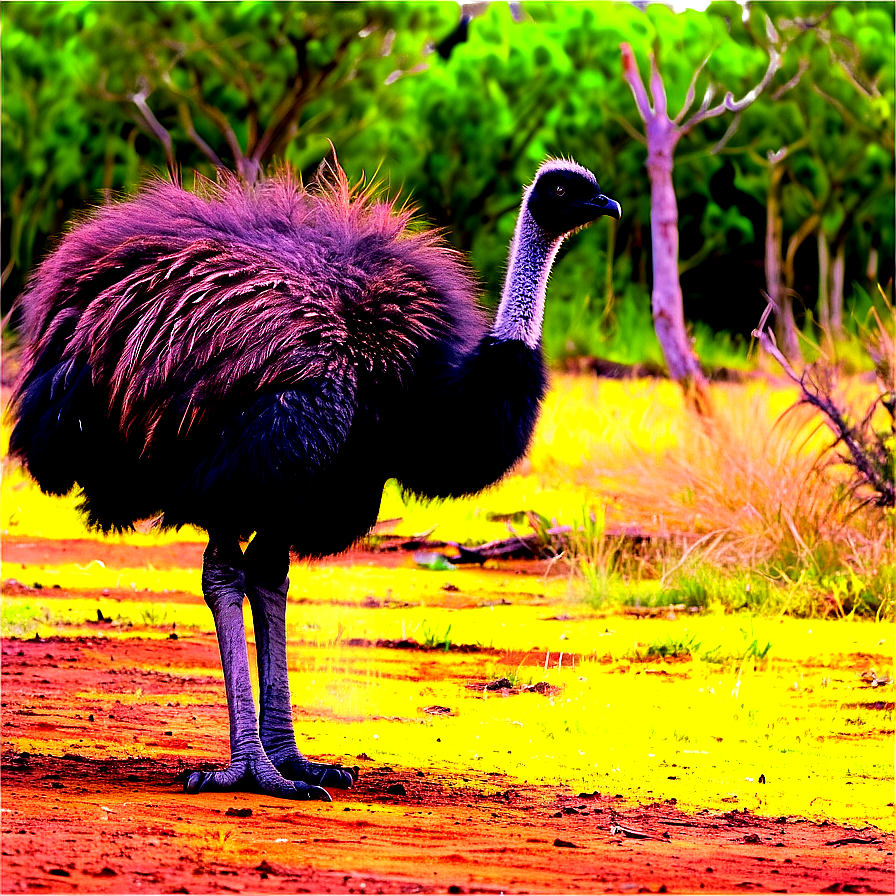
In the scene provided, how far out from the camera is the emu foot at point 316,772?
180 inches

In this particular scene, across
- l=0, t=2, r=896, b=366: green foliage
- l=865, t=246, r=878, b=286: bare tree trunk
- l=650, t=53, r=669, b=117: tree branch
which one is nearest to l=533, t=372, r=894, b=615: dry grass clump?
l=650, t=53, r=669, b=117: tree branch

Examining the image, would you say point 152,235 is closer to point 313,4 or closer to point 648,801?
point 648,801

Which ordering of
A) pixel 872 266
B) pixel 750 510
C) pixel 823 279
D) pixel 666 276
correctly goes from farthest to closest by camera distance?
pixel 872 266 < pixel 823 279 < pixel 666 276 < pixel 750 510

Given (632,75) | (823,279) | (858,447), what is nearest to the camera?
(858,447)

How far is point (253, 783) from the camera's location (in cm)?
446

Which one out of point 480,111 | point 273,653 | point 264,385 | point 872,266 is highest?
point 480,111

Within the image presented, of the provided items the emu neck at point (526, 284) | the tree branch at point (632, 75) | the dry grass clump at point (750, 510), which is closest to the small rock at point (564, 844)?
the emu neck at point (526, 284)

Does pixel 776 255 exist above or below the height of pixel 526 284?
above

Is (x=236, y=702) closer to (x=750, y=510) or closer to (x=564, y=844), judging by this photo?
(x=564, y=844)

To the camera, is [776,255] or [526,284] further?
[776,255]

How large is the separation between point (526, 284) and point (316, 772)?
179cm

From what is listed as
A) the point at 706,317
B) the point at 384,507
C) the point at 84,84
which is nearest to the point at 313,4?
the point at 84,84

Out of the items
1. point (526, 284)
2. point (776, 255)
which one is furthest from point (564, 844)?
point (776, 255)

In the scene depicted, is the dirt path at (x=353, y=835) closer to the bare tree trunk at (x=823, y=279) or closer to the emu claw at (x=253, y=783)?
the emu claw at (x=253, y=783)
